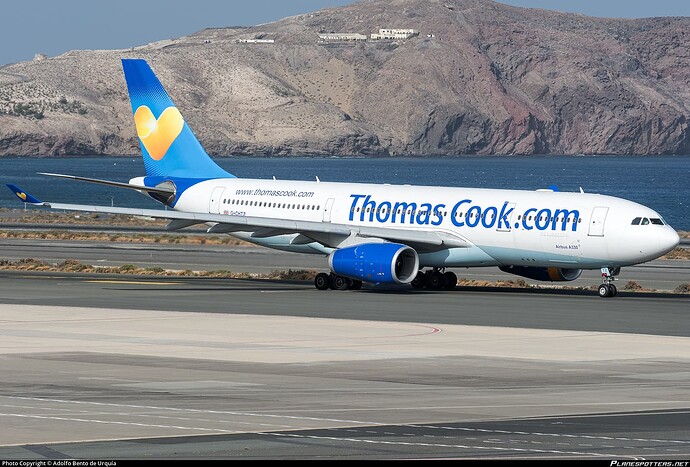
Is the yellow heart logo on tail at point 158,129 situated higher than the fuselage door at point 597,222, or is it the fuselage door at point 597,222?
the yellow heart logo on tail at point 158,129

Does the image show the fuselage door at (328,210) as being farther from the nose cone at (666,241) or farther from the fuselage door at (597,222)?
the nose cone at (666,241)

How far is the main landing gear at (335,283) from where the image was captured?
49844mm

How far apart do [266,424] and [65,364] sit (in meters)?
8.91

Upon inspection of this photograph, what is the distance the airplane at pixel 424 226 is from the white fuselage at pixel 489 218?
1.4 inches

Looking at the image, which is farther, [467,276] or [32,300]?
[467,276]

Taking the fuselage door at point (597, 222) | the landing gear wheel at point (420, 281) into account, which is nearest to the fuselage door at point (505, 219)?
the fuselage door at point (597, 222)

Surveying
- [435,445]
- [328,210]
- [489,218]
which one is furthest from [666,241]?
[435,445]

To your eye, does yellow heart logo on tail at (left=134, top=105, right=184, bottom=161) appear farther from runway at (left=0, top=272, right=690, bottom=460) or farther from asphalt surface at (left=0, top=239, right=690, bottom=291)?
runway at (left=0, top=272, right=690, bottom=460)

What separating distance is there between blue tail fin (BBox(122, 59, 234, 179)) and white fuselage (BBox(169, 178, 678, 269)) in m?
3.21

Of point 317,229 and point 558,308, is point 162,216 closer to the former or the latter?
point 317,229

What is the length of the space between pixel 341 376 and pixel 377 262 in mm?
20680

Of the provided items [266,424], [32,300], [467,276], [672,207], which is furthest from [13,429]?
[672,207]

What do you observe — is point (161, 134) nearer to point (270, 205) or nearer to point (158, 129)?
point (158, 129)

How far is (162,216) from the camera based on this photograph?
4872cm
